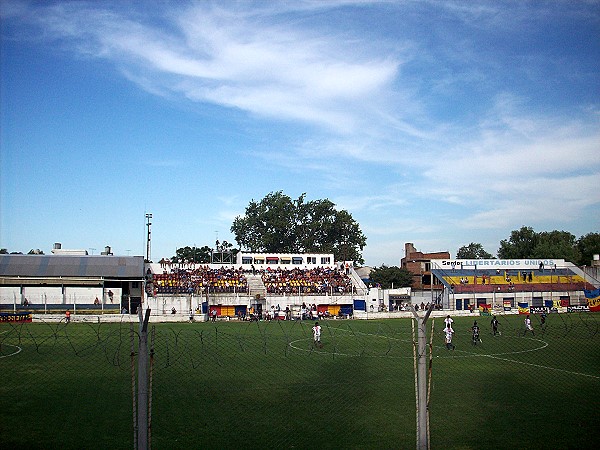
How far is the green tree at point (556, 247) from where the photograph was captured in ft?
373

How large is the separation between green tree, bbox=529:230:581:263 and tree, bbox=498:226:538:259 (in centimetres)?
169

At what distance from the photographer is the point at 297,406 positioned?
57.9ft

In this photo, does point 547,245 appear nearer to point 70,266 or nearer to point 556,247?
point 556,247

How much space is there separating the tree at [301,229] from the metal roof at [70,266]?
5628 centimetres

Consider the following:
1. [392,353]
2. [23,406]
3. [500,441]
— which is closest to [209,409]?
[23,406]

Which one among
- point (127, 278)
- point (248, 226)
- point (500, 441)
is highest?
point (248, 226)

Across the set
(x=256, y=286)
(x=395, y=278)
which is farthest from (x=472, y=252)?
(x=256, y=286)

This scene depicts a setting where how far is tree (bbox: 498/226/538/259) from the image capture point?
128 metres

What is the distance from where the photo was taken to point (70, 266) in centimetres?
Answer: 7225

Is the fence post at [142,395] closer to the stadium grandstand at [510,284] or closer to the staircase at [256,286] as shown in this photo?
the staircase at [256,286]

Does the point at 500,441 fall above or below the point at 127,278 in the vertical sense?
below

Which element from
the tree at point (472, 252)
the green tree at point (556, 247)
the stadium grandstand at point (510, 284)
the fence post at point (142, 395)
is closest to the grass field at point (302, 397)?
the fence post at point (142, 395)

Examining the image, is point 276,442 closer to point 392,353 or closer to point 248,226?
point 392,353

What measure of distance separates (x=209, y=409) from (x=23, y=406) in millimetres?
5489
